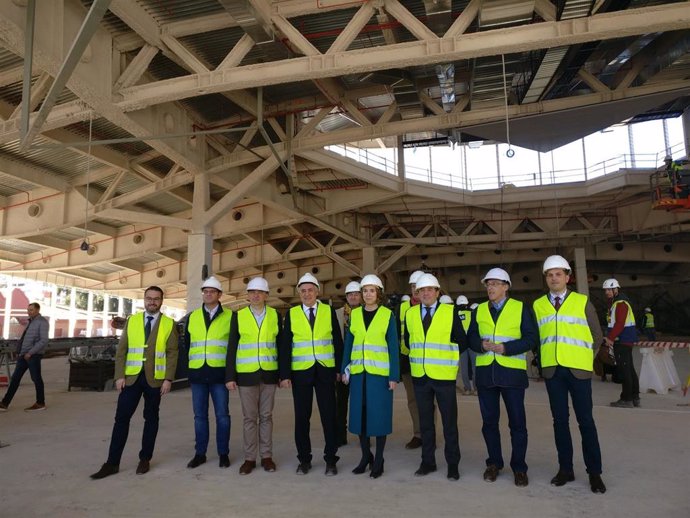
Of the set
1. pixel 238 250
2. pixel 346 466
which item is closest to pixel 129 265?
pixel 238 250

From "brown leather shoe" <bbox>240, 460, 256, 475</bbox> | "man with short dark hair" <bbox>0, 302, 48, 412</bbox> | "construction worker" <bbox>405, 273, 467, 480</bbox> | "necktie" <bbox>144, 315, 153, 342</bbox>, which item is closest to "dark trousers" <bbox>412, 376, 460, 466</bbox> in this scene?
"construction worker" <bbox>405, 273, 467, 480</bbox>

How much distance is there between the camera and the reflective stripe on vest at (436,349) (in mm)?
4680

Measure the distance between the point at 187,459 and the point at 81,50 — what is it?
15.5 feet

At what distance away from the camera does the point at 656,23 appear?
258 inches

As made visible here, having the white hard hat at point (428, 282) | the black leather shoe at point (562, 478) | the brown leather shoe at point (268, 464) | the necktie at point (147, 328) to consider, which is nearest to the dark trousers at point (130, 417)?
the necktie at point (147, 328)

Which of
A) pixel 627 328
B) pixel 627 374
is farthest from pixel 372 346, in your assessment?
pixel 627 374

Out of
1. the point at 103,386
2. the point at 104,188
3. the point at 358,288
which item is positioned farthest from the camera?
the point at 104,188

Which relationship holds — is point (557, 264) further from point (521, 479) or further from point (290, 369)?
point (290, 369)

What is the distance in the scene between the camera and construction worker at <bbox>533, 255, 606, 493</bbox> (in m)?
4.33

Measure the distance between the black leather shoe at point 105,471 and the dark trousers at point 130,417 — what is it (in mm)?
39

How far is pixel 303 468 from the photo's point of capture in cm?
477

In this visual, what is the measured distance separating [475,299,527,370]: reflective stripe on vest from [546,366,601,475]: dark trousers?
0.33 m

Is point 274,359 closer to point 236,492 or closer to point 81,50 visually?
point 236,492

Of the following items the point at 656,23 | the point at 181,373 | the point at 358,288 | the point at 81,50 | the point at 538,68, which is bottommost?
the point at 181,373
